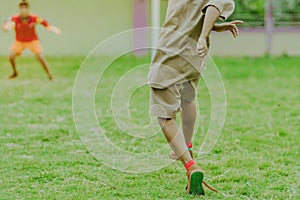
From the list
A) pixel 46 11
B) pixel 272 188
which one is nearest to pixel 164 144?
pixel 272 188

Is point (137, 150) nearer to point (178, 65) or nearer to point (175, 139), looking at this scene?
point (175, 139)

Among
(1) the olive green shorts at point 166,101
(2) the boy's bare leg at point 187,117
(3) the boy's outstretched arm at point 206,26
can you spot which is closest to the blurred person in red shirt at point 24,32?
(2) the boy's bare leg at point 187,117

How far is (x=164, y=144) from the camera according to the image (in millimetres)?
4617

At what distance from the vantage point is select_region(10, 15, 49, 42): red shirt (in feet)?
27.9

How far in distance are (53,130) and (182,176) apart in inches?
68.1

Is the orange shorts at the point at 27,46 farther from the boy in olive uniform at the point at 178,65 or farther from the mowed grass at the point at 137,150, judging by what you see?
the boy in olive uniform at the point at 178,65

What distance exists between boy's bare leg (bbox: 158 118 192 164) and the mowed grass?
22 centimetres

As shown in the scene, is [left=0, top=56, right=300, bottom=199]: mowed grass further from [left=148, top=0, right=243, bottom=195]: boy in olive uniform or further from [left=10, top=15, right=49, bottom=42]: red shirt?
[left=10, top=15, right=49, bottom=42]: red shirt

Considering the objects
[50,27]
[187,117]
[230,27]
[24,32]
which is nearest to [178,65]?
[230,27]

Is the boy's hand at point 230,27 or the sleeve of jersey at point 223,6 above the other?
the sleeve of jersey at point 223,6

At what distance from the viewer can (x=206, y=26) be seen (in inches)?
123

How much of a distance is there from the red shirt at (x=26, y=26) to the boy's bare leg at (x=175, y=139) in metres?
5.38

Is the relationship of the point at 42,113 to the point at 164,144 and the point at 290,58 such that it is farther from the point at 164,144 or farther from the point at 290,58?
the point at 290,58

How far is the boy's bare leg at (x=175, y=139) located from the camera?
3.26m
